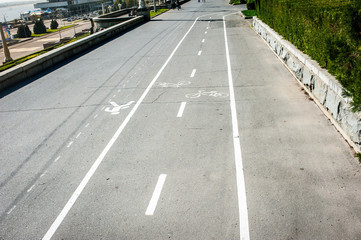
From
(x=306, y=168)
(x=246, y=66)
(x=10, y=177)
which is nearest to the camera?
(x=306, y=168)

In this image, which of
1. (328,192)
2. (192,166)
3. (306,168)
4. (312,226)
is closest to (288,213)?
(312,226)

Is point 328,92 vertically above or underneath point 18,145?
above

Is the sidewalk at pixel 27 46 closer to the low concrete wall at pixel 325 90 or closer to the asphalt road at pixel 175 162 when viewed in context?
the asphalt road at pixel 175 162

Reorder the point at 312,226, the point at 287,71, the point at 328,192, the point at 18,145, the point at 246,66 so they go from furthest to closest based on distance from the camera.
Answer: the point at 246,66 < the point at 287,71 < the point at 18,145 < the point at 328,192 < the point at 312,226

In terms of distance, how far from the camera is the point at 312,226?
528cm

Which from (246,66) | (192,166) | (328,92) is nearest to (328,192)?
(192,166)

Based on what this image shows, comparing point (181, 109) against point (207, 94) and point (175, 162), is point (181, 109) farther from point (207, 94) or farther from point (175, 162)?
point (175, 162)

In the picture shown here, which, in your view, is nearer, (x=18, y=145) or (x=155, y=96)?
(x=18, y=145)

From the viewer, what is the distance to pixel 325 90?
923 centimetres

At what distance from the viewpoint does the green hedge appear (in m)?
7.44

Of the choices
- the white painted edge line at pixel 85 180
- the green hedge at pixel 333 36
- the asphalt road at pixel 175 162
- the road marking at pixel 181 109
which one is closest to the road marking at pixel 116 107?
the asphalt road at pixel 175 162

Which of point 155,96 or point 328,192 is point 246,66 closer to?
point 155,96

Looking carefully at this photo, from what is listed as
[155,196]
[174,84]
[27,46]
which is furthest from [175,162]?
[27,46]

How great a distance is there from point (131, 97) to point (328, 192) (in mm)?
7842
